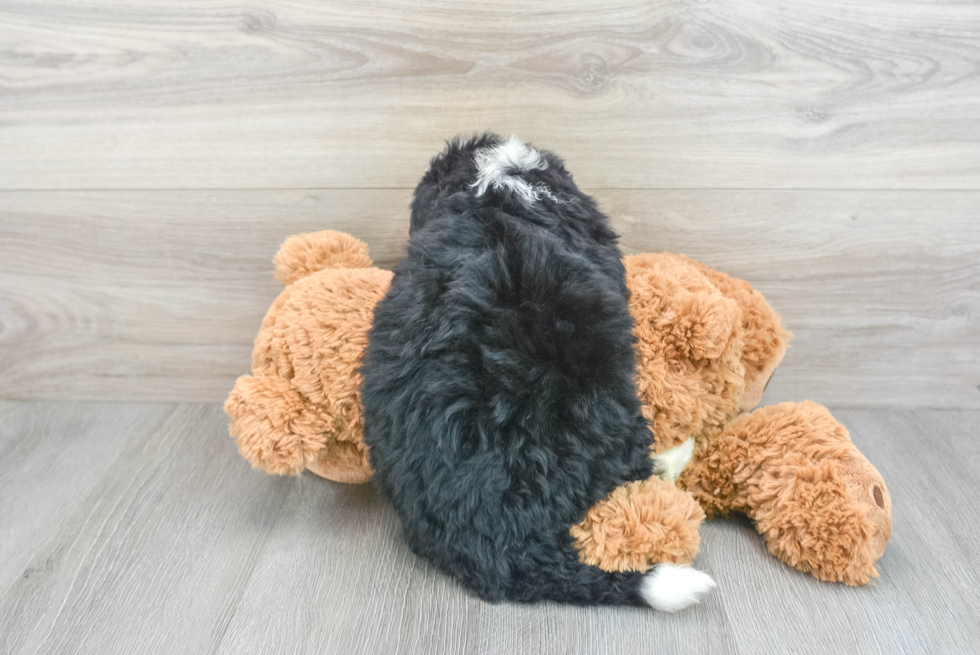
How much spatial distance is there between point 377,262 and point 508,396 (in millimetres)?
421

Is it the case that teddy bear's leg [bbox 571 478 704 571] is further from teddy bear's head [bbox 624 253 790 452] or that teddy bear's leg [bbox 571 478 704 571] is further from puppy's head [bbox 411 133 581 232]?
puppy's head [bbox 411 133 581 232]

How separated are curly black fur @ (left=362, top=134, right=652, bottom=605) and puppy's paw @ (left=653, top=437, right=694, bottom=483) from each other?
0.07 meters

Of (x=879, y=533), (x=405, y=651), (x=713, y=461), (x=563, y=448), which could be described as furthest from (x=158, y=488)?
(x=879, y=533)

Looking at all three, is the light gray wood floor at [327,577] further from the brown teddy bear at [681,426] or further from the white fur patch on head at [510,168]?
the white fur patch on head at [510,168]

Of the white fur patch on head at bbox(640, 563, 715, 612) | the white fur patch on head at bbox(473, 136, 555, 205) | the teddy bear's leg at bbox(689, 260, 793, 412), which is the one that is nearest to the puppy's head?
the white fur patch on head at bbox(473, 136, 555, 205)

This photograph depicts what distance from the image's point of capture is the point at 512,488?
611 mm

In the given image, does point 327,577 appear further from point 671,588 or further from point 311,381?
point 671,588

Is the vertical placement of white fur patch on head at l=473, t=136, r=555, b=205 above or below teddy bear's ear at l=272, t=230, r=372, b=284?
above

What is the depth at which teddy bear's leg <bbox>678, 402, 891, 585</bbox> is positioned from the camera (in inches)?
25.5

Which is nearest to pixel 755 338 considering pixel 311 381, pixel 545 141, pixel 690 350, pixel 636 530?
pixel 690 350

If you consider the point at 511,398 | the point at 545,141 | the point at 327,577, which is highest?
the point at 545,141

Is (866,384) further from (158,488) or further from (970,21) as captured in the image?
(158,488)

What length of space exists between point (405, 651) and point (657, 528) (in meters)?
0.26

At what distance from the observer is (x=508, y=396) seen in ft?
1.96
